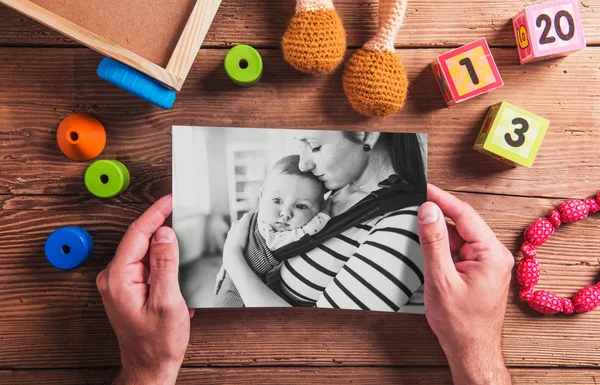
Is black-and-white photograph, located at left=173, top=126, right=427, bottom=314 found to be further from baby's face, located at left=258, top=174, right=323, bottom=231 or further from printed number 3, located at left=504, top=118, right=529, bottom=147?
printed number 3, located at left=504, top=118, right=529, bottom=147

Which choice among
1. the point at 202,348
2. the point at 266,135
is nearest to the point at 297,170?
the point at 266,135

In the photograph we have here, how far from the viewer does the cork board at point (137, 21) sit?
56 cm

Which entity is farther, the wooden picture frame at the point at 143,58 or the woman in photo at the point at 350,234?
the woman in photo at the point at 350,234

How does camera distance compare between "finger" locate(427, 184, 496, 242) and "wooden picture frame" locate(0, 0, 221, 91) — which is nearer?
"wooden picture frame" locate(0, 0, 221, 91)

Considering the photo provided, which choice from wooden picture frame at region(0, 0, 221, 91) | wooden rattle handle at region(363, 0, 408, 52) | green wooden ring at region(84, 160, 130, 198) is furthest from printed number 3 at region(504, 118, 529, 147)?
green wooden ring at region(84, 160, 130, 198)

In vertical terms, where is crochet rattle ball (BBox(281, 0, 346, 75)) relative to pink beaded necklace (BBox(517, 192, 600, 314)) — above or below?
above

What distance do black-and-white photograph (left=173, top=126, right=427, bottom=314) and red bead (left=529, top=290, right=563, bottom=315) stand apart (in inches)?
8.0

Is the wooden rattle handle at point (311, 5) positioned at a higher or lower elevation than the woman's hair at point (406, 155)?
higher

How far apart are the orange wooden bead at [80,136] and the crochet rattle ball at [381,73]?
1.29ft

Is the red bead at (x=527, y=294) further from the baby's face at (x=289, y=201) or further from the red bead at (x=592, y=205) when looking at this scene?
the baby's face at (x=289, y=201)

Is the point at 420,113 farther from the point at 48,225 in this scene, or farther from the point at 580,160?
the point at 48,225

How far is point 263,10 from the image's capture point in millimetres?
688

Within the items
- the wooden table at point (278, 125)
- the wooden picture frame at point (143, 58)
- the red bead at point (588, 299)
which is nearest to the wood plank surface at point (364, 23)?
the wooden table at point (278, 125)

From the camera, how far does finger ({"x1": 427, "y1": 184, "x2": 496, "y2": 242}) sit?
65 centimetres
